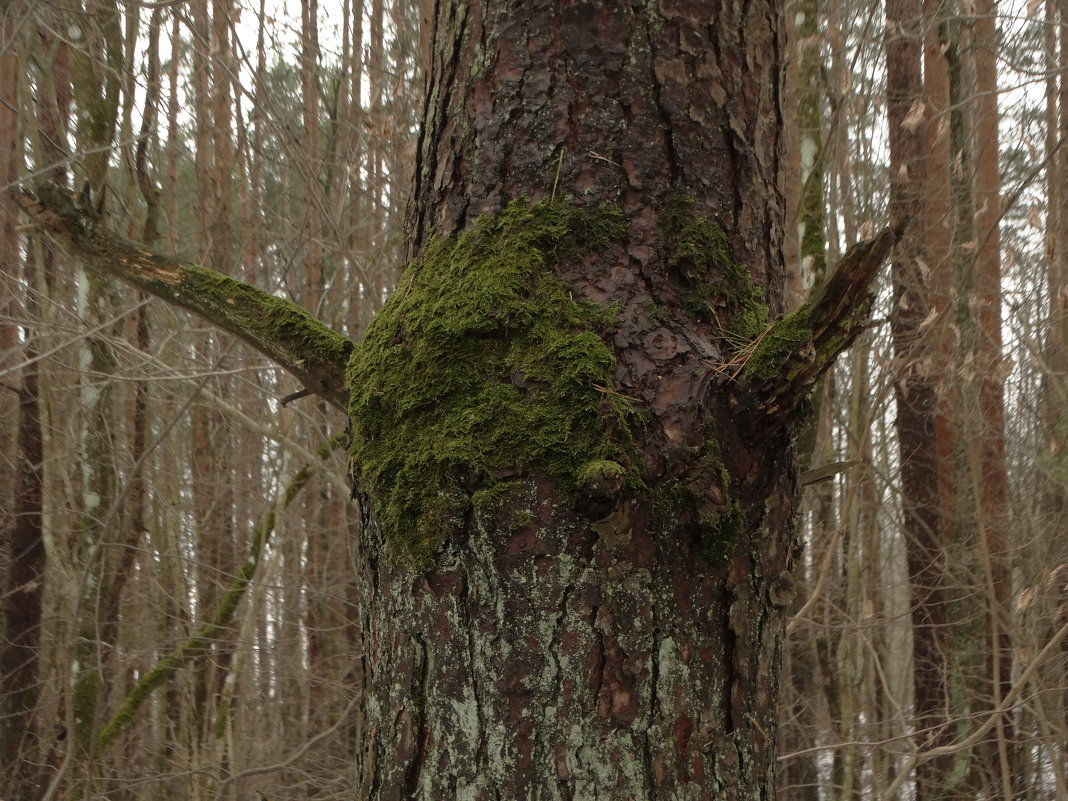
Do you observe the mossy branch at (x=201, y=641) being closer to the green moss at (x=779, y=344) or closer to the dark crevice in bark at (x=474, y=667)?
the dark crevice in bark at (x=474, y=667)

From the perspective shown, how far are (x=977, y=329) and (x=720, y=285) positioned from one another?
17.4ft

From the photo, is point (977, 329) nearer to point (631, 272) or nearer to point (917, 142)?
point (917, 142)

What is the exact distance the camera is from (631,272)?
1362 millimetres

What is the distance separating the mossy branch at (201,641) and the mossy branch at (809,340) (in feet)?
14.2

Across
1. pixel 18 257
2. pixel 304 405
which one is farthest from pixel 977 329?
pixel 18 257

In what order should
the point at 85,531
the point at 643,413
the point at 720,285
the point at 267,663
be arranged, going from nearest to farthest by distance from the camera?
the point at 643,413 < the point at 720,285 < the point at 85,531 < the point at 267,663

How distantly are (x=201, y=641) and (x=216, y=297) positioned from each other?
4.79 m

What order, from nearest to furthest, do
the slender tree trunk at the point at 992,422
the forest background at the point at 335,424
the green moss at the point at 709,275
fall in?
the green moss at the point at 709,275 < the forest background at the point at 335,424 < the slender tree trunk at the point at 992,422

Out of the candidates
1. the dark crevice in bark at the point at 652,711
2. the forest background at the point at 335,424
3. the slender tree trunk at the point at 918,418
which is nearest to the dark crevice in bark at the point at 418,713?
the dark crevice in bark at the point at 652,711

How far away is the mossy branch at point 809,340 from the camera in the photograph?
123 cm

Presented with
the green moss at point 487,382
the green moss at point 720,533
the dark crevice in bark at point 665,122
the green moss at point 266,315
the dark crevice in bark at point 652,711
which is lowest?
the dark crevice in bark at point 652,711

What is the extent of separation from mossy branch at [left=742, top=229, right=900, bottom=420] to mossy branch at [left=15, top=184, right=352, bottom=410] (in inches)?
28.8

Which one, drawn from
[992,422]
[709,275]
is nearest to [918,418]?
[992,422]

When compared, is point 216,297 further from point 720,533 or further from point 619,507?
point 720,533
